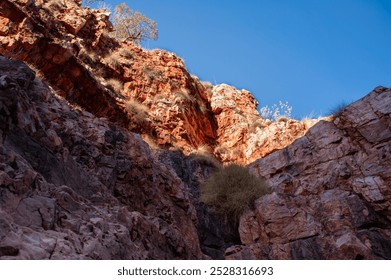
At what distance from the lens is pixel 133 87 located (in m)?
17.9

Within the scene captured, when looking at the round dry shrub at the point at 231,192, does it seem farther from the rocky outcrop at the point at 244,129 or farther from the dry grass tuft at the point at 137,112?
the rocky outcrop at the point at 244,129

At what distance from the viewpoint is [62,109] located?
27.6 feet

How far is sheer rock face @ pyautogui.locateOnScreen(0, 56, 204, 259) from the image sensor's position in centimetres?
437

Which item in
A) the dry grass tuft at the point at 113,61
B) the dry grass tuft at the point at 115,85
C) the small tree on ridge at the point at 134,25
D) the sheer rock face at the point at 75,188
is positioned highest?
the small tree on ridge at the point at 134,25

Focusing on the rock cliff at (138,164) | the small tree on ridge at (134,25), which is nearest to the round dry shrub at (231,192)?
the rock cliff at (138,164)

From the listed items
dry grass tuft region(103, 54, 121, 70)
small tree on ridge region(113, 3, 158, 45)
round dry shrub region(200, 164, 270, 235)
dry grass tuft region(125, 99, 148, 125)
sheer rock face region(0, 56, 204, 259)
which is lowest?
sheer rock face region(0, 56, 204, 259)

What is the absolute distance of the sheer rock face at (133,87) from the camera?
13.1 m

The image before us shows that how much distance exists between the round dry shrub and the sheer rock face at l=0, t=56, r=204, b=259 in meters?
1.80

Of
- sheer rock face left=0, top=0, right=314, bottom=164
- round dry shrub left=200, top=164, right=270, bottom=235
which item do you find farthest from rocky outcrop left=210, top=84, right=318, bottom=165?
round dry shrub left=200, top=164, right=270, bottom=235

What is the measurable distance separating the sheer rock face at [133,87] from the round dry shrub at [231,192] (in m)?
3.60

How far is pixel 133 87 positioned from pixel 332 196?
10.9m

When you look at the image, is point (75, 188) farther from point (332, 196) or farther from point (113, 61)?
point (113, 61)

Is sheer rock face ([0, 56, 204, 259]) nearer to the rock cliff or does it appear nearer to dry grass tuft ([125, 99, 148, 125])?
the rock cliff
